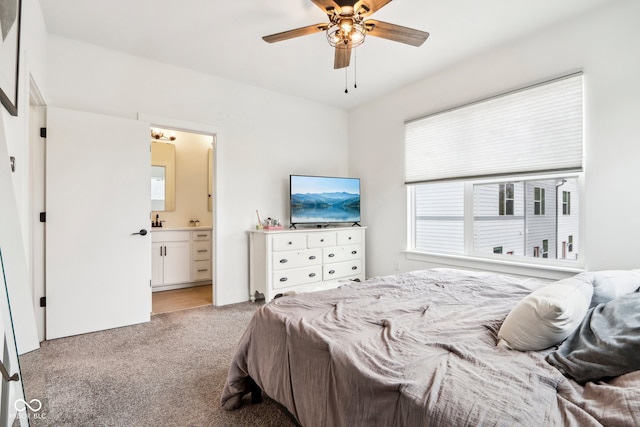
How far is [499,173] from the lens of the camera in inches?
120

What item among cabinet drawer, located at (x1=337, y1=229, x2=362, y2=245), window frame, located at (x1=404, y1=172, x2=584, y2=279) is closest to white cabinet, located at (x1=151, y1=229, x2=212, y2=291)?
cabinet drawer, located at (x1=337, y1=229, x2=362, y2=245)

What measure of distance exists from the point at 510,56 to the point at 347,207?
2.45 meters

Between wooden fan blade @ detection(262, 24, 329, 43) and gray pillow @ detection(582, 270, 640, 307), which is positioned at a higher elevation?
wooden fan blade @ detection(262, 24, 329, 43)

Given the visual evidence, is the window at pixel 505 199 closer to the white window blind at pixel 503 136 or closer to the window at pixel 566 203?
the white window blind at pixel 503 136

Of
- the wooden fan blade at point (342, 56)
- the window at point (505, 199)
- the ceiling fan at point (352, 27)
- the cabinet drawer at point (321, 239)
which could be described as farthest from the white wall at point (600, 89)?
the cabinet drawer at point (321, 239)

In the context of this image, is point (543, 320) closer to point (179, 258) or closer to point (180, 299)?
point (180, 299)

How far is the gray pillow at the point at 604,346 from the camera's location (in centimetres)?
87

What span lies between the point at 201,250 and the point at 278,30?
3295mm

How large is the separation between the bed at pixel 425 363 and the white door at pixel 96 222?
6.39 ft

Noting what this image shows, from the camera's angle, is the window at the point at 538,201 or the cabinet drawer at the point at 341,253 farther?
the cabinet drawer at the point at 341,253

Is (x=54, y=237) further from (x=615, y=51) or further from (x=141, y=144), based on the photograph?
(x=615, y=51)

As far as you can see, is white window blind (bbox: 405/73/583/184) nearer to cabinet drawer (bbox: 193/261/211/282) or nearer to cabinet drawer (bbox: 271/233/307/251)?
cabinet drawer (bbox: 271/233/307/251)

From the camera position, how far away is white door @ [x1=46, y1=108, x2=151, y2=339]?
272 centimetres

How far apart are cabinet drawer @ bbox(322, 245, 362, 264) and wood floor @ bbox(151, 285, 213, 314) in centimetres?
154
